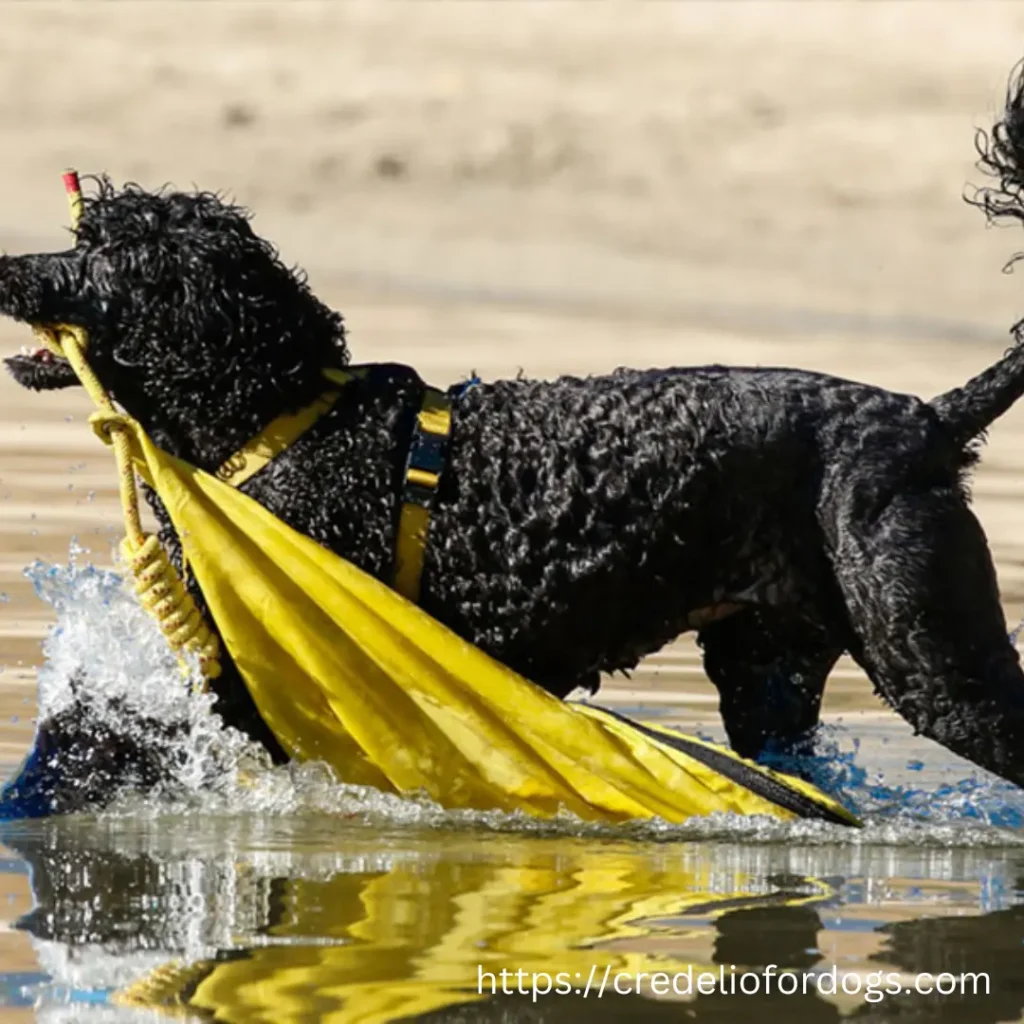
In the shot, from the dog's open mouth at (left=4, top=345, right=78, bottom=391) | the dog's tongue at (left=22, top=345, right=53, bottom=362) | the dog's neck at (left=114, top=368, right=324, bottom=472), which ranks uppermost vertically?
the dog's tongue at (left=22, top=345, right=53, bottom=362)

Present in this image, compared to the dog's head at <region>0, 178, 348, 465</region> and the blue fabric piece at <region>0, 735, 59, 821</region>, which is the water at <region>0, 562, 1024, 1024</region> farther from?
the dog's head at <region>0, 178, 348, 465</region>

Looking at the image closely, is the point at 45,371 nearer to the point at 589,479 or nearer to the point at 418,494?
the point at 418,494

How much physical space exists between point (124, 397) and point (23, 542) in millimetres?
4003

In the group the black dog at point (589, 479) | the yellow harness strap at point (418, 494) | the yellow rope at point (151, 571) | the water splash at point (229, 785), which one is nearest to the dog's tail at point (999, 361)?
the black dog at point (589, 479)

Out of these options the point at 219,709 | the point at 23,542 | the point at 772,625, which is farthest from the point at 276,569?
the point at 23,542

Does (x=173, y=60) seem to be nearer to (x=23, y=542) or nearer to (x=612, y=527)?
(x=23, y=542)

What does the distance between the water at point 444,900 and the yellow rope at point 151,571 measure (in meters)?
0.10

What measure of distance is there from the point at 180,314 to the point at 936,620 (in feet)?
6.59

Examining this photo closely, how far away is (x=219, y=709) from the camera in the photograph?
598 centimetres

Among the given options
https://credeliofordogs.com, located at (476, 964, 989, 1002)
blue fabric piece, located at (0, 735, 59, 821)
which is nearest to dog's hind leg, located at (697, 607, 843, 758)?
blue fabric piece, located at (0, 735, 59, 821)

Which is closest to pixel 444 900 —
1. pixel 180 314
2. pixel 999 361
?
pixel 180 314

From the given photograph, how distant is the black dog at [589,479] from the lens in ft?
Answer: 19.3

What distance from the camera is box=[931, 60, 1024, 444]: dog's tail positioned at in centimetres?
608

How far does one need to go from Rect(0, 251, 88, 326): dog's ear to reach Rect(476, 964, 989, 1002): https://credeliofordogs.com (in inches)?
98.1
